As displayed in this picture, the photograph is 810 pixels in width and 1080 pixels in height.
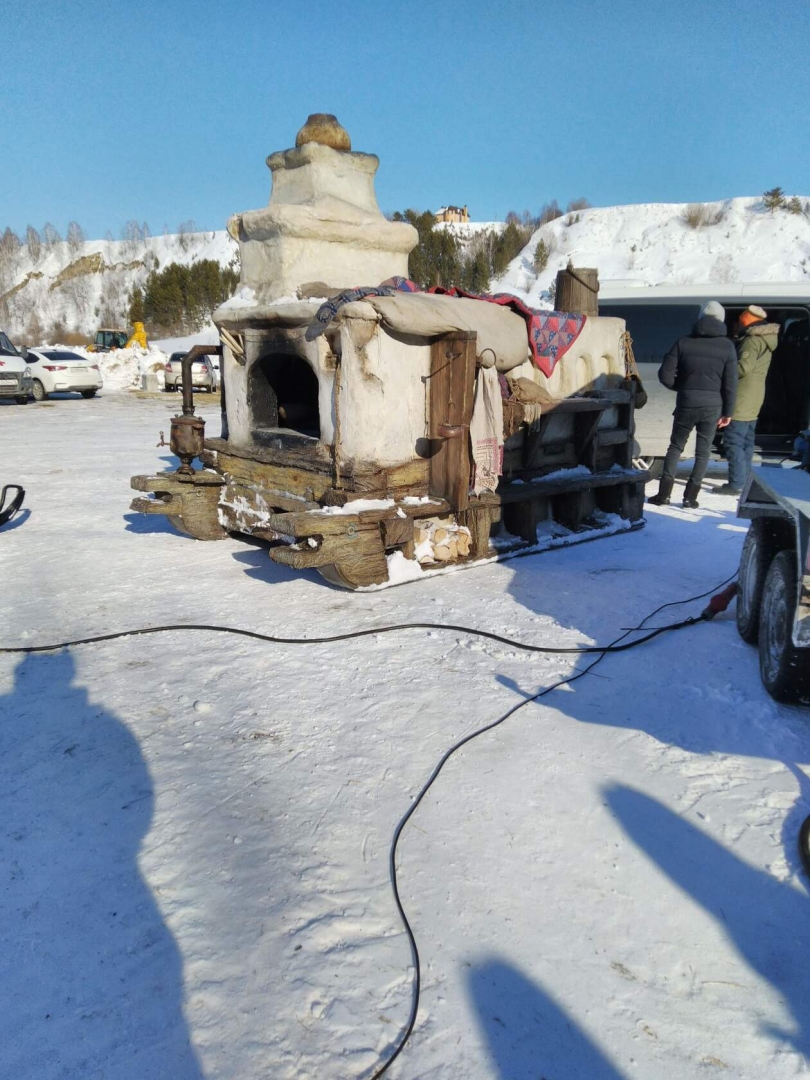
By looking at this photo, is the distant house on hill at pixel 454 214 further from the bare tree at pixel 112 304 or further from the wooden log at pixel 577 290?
the wooden log at pixel 577 290

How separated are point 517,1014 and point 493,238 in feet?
171

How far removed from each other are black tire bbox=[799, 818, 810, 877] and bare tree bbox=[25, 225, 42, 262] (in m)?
104

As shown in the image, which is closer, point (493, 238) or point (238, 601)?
point (238, 601)

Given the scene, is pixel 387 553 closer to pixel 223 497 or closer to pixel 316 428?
pixel 223 497

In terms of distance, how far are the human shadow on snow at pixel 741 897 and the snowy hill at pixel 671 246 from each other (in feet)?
116

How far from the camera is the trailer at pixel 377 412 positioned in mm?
4812

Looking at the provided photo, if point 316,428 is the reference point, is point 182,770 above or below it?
below

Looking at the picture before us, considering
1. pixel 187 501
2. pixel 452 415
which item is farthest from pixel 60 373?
pixel 452 415

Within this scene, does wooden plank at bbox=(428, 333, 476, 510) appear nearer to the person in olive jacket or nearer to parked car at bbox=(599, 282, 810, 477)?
the person in olive jacket

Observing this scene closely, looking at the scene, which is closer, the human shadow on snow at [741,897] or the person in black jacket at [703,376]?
the human shadow on snow at [741,897]

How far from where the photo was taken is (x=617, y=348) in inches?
269

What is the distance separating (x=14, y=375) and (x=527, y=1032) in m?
20.0

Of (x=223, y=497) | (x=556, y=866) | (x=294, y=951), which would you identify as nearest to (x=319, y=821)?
(x=294, y=951)

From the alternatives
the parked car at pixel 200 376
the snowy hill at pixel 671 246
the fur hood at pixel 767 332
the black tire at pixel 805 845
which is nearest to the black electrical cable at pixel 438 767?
the black tire at pixel 805 845
